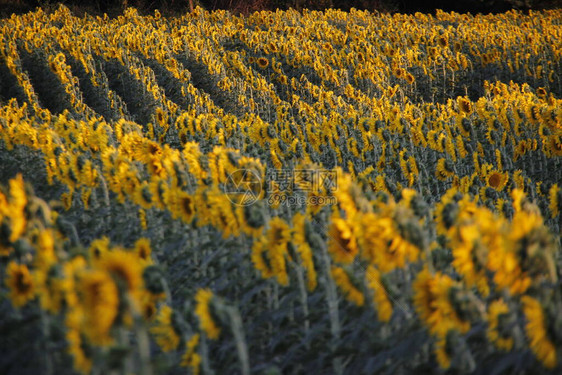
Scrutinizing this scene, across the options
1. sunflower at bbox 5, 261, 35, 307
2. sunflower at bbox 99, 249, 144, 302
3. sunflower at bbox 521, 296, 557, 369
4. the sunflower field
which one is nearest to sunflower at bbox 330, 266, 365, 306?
the sunflower field

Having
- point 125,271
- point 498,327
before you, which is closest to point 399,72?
point 498,327

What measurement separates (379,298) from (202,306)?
2.44 ft

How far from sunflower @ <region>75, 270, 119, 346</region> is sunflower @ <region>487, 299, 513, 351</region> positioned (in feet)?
4.46

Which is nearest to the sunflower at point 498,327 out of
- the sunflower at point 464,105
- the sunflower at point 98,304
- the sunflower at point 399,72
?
the sunflower at point 98,304

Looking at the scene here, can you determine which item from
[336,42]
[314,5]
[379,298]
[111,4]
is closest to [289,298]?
[379,298]

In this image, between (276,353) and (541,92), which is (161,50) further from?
(276,353)

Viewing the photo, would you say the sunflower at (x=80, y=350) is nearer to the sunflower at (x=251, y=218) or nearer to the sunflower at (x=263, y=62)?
the sunflower at (x=251, y=218)

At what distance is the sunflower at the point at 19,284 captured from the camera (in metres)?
2.16

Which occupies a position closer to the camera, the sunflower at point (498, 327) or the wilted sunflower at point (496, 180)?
the sunflower at point (498, 327)

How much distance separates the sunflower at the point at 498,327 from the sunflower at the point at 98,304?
4.46ft

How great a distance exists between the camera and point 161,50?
12.4 metres

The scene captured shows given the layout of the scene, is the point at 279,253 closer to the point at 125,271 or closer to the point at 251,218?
the point at 251,218

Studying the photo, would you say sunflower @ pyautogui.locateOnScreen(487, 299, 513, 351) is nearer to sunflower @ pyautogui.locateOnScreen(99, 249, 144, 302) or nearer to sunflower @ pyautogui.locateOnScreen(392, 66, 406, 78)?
sunflower @ pyautogui.locateOnScreen(99, 249, 144, 302)

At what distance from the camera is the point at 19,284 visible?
7.16 ft
